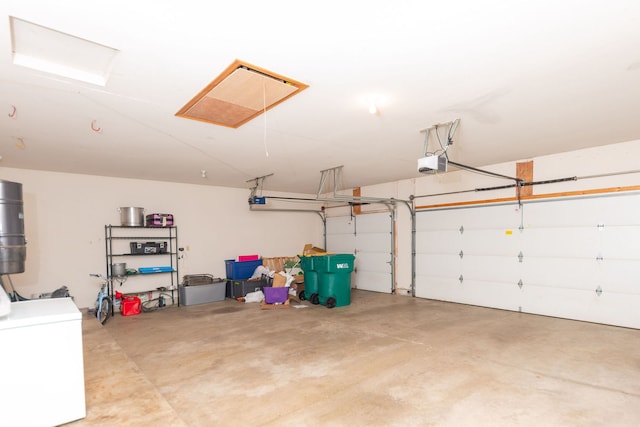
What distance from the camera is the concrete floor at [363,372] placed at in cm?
246

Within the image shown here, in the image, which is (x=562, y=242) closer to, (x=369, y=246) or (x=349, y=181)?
(x=369, y=246)

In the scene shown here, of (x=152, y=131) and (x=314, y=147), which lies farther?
(x=314, y=147)

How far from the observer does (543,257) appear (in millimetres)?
5312

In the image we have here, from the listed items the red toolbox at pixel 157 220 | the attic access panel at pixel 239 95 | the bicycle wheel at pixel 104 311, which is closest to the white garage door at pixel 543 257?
the attic access panel at pixel 239 95

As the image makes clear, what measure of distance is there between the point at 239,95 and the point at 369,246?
587cm

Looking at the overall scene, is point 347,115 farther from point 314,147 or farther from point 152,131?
point 152,131

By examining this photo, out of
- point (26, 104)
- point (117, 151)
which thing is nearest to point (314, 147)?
point (117, 151)

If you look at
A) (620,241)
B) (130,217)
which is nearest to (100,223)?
(130,217)

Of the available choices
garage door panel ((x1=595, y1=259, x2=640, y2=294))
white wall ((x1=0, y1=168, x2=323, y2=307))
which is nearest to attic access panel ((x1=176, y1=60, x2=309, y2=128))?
white wall ((x1=0, y1=168, x2=323, y2=307))

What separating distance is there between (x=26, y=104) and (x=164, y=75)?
1531 mm

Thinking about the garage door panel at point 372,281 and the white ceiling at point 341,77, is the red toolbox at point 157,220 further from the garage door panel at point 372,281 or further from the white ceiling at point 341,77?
the garage door panel at point 372,281

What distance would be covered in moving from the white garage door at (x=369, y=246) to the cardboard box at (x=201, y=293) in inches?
128

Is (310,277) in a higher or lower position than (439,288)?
higher

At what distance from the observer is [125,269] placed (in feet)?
19.5
